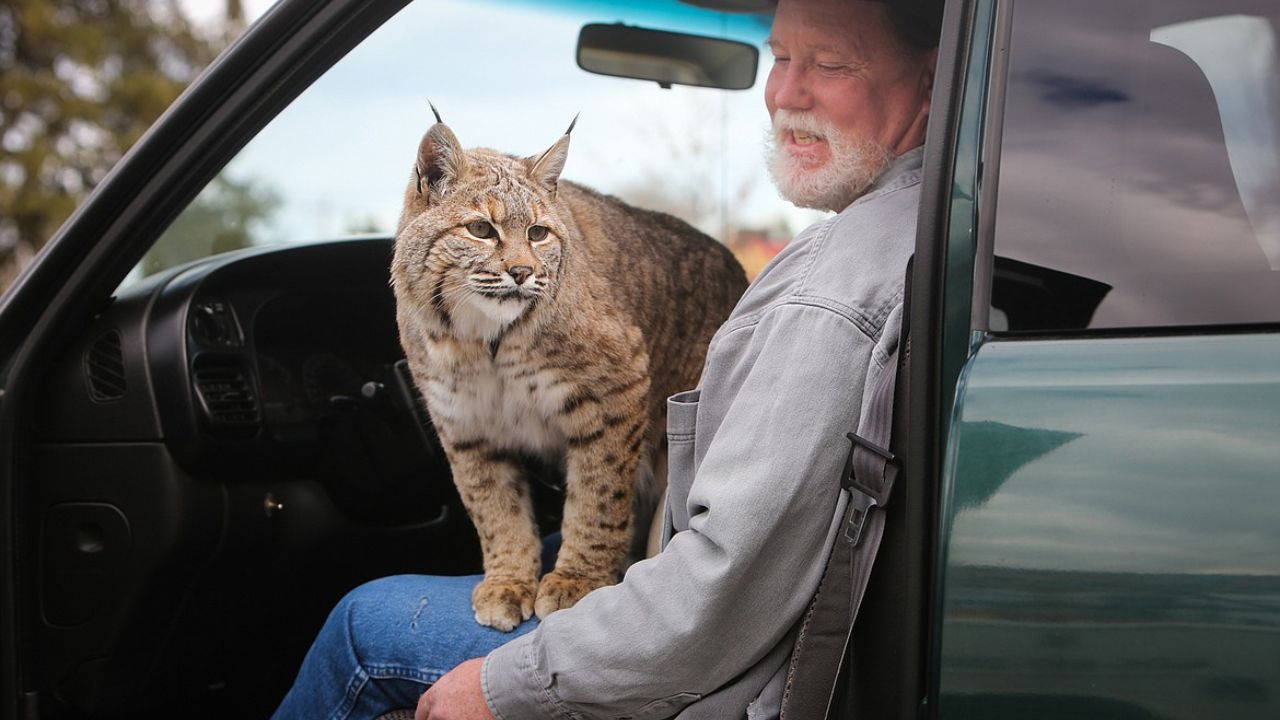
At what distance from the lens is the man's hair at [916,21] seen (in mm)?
1986

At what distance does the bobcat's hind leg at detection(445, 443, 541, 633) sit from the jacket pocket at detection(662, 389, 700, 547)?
29.3 inches

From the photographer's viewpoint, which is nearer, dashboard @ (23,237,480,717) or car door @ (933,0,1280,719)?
car door @ (933,0,1280,719)

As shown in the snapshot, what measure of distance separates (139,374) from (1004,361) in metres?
2.08

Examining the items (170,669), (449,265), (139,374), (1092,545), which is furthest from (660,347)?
(1092,545)

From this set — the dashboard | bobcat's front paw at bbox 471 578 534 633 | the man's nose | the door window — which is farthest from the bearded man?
the dashboard

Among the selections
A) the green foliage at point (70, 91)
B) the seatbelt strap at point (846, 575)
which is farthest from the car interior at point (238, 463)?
the green foliage at point (70, 91)

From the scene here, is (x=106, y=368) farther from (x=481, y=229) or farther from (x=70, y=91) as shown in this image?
(x=70, y=91)

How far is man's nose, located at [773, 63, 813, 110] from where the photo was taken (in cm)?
211

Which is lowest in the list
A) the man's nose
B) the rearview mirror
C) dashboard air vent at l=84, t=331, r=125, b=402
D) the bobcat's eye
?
dashboard air vent at l=84, t=331, r=125, b=402

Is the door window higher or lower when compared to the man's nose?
lower

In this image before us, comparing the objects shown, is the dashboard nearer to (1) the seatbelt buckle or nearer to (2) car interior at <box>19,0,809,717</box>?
(2) car interior at <box>19,0,809,717</box>

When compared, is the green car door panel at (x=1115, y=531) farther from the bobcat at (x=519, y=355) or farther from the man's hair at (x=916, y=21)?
the bobcat at (x=519, y=355)

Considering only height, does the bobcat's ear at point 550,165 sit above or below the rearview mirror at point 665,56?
below

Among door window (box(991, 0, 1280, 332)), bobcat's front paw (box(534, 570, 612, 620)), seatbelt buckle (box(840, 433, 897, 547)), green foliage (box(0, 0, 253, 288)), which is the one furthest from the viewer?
green foliage (box(0, 0, 253, 288))
